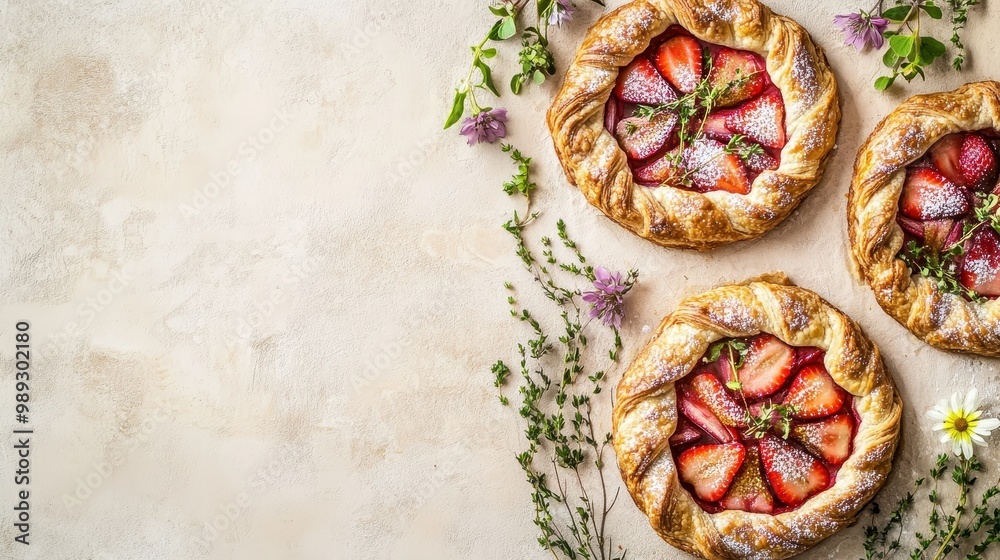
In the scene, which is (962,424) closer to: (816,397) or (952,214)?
(816,397)

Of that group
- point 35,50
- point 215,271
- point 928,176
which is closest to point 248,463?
point 215,271

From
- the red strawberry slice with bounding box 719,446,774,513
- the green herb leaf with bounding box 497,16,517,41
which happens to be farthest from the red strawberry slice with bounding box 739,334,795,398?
the green herb leaf with bounding box 497,16,517,41

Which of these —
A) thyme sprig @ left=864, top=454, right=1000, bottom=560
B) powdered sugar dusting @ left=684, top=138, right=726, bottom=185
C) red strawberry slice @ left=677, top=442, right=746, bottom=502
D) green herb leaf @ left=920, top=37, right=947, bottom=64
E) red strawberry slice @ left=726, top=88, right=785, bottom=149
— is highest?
powdered sugar dusting @ left=684, top=138, right=726, bottom=185

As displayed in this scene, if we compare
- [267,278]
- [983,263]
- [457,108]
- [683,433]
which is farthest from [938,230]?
[267,278]

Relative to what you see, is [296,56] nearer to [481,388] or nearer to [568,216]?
[568,216]

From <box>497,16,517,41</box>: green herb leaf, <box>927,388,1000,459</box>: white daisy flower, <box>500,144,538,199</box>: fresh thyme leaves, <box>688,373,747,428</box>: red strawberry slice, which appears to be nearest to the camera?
<box>927,388,1000,459</box>: white daisy flower

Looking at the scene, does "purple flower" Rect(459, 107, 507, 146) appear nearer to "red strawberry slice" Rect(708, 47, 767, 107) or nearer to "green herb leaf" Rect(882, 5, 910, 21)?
"red strawberry slice" Rect(708, 47, 767, 107)
